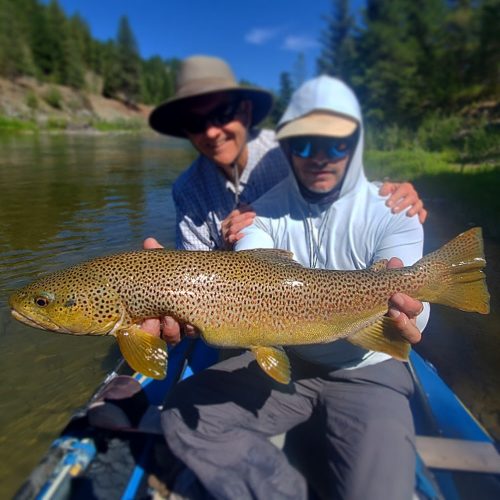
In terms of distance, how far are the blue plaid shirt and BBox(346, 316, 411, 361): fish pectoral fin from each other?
168 cm

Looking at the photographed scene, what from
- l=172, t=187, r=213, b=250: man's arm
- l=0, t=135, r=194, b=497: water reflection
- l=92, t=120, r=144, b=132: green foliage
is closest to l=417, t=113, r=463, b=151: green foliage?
l=0, t=135, r=194, b=497: water reflection

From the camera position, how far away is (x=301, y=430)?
282 centimetres

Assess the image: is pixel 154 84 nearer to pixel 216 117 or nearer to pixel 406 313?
pixel 216 117

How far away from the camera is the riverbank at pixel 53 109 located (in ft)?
169

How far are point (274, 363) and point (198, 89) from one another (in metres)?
2.07

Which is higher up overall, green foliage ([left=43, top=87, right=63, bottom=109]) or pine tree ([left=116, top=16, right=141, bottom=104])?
pine tree ([left=116, top=16, right=141, bottom=104])

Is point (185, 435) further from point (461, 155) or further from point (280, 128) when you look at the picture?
point (461, 155)

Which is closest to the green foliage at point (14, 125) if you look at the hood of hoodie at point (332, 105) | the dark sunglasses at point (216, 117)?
the dark sunglasses at point (216, 117)

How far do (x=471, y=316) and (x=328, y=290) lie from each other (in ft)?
12.5

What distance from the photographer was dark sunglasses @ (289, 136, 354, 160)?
2406 mm

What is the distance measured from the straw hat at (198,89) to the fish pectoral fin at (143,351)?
1.75 m

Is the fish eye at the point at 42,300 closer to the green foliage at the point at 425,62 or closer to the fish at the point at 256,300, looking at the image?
the fish at the point at 256,300

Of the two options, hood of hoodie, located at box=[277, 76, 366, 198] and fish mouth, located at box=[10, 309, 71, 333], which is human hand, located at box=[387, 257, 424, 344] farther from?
fish mouth, located at box=[10, 309, 71, 333]

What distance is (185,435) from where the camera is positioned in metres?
2.31
